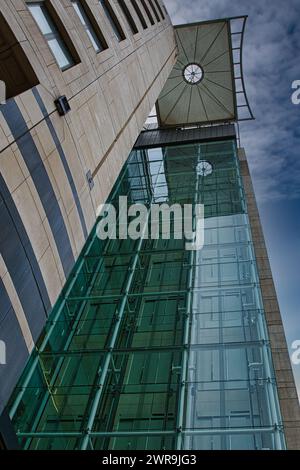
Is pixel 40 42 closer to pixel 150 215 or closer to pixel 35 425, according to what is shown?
pixel 35 425

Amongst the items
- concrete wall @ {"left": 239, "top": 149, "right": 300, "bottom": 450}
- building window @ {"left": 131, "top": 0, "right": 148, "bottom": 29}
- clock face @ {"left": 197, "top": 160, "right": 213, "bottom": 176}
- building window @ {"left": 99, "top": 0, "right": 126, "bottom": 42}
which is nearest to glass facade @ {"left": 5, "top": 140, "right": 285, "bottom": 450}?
concrete wall @ {"left": 239, "top": 149, "right": 300, "bottom": 450}

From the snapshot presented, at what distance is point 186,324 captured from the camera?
660 inches

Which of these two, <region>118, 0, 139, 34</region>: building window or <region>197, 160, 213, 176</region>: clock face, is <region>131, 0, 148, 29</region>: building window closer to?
<region>118, 0, 139, 34</region>: building window

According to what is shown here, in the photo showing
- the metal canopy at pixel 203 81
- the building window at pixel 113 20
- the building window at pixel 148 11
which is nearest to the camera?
the building window at pixel 113 20

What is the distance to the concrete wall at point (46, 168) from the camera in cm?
1023

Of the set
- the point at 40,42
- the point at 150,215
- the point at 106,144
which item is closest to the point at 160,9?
the point at 150,215

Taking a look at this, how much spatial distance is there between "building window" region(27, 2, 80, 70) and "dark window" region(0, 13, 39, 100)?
2058mm

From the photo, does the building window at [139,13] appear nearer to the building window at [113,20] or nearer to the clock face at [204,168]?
the building window at [113,20]

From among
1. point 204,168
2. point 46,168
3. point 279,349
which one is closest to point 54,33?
point 46,168

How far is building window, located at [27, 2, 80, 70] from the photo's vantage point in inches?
540

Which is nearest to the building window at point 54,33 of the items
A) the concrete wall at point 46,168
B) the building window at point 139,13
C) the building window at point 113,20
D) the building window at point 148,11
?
the concrete wall at point 46,168

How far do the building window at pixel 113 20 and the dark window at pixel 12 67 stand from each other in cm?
959

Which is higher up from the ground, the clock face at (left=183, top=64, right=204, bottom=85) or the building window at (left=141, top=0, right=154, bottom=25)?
the clock face at (left=183, top=64, right=204, bottom=85)

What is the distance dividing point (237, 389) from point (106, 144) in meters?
9.18
